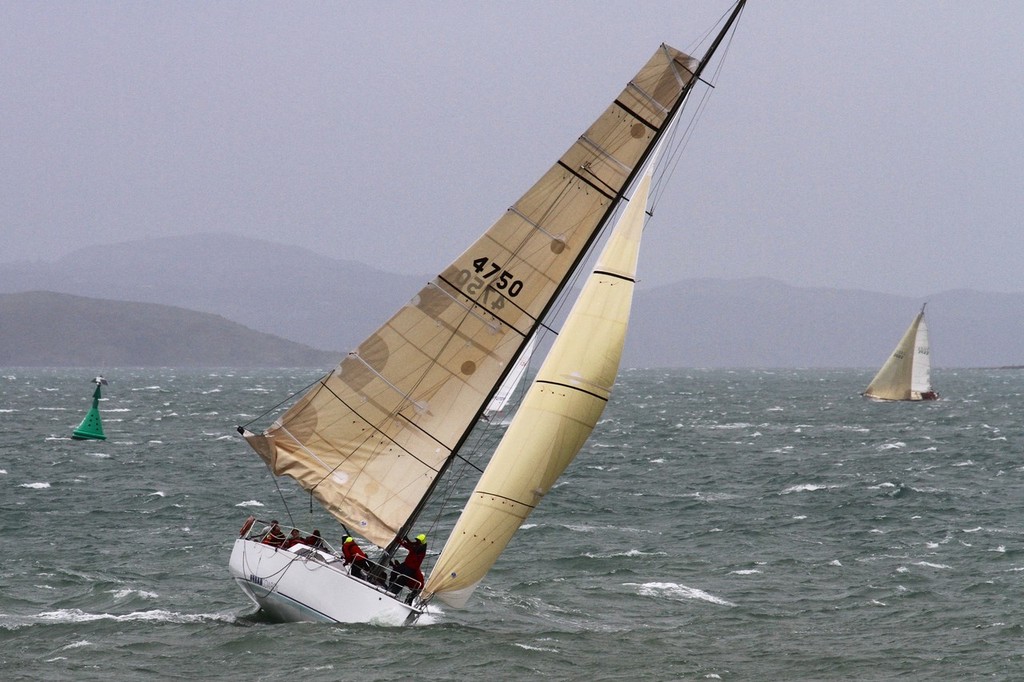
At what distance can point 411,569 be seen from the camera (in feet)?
70.7

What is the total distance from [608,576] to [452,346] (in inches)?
354

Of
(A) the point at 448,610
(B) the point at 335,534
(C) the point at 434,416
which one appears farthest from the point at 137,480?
(C) the point at 434,416

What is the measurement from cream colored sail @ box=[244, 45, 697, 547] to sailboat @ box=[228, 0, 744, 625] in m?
0.02

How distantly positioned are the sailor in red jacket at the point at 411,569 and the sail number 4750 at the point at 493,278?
4.18 metres

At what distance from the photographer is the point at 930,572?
28.3 m

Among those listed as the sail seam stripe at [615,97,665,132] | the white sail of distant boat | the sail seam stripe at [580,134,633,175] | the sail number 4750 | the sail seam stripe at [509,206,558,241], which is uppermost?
the sail seam stripe at [615,97,665,132]

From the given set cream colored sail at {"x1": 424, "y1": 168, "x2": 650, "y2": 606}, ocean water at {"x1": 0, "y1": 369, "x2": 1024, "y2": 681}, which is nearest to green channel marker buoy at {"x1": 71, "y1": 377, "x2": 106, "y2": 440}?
ocean water at {"x1": 0, "y1": 369, "x2": 1024, "y2": 681}

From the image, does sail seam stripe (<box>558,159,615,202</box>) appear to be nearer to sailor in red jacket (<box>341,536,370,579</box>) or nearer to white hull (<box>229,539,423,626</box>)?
sailor in red jacket (<box>341,536,370,579</box>)

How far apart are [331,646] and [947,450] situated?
42512mm

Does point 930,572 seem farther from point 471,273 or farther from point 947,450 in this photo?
point 947,450

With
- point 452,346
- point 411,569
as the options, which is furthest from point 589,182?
point 411,569

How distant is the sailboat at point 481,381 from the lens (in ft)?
68.6

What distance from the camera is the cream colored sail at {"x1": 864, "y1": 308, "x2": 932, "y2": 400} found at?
334 ft

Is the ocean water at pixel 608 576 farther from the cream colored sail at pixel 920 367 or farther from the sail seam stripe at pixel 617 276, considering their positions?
the cream colored sail at pixel 920 367
